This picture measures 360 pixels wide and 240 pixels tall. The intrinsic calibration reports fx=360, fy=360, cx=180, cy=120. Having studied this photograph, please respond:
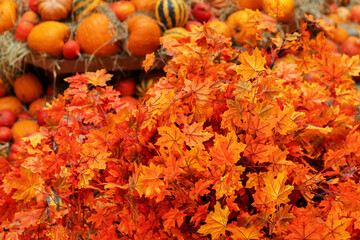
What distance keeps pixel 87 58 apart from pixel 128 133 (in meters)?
1.44

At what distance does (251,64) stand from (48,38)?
5.22 ft

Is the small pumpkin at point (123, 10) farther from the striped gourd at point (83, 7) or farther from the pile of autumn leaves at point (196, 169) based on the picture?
the pile of autumn leaves at point (196, 169)

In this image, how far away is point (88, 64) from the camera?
1.84m

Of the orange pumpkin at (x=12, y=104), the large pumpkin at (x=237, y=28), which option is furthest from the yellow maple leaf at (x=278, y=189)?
the orange pumpkin at (x=12, y=104)

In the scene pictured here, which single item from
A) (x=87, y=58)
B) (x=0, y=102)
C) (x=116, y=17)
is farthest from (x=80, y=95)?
(x=0, y=102)

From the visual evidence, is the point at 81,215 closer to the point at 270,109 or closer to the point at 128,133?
the point at 128,133

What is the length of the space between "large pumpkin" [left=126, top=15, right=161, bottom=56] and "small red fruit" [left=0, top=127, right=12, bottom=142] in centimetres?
82

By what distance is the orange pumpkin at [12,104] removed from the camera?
2.14m

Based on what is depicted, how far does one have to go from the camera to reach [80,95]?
712 millimetres

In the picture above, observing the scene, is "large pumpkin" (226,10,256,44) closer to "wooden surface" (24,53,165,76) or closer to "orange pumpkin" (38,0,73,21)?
"wooden surface" (24,53,165,76)

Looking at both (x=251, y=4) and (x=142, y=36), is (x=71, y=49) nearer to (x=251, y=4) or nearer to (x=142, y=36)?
(x=142, y=36)

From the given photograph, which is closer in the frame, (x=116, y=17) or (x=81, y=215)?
(x=81, y=215)

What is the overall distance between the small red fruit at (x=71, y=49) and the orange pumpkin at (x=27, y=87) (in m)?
0.38

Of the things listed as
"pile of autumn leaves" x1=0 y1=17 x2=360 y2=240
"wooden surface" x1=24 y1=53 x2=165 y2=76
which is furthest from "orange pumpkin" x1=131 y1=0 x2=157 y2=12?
"pile of autumn leaves" x1=0 y1=17 x2=360 y2=240
